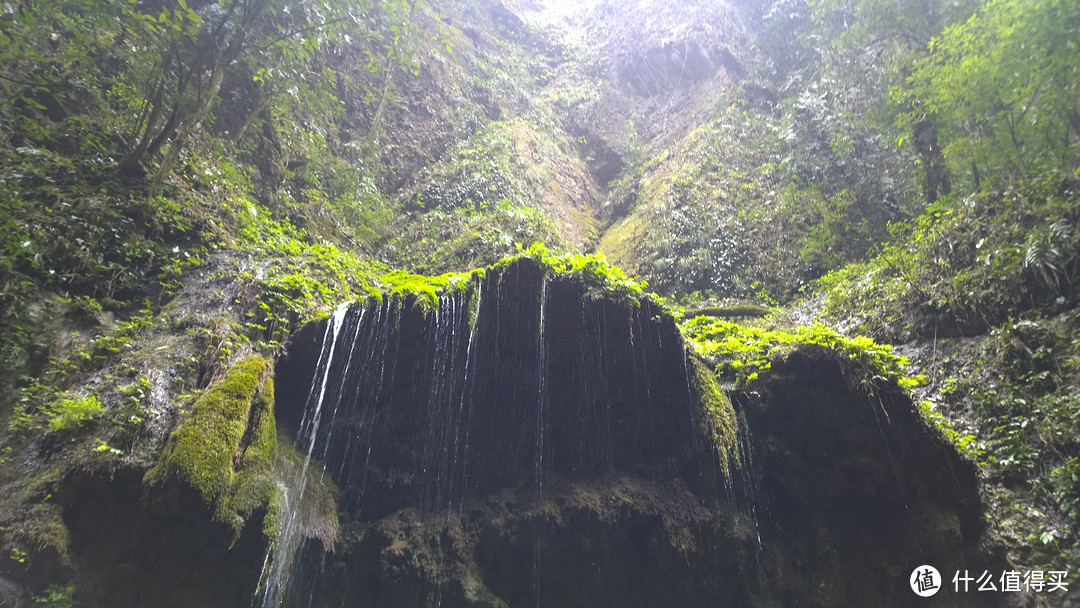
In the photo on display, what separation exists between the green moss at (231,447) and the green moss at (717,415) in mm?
5487

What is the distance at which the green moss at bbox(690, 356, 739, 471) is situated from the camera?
21.1 ft

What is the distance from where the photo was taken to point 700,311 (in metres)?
11.0

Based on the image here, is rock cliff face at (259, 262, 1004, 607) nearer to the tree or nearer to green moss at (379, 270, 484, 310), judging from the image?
green moss at (379, 270, 484, 310)

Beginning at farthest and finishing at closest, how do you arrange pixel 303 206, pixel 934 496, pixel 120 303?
pixel 303 206, pixel 120 303, pixel 934 496

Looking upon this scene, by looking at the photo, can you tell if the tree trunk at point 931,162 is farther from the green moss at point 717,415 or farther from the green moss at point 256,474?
the green moss at point 256,474

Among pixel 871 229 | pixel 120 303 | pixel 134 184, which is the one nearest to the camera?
pixel 120 303

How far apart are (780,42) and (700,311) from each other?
38.7 feet

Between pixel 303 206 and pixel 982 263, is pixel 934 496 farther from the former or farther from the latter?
pixel 303 206

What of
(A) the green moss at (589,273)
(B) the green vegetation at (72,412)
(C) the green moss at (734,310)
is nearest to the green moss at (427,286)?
(A) the green moss at (589,273)

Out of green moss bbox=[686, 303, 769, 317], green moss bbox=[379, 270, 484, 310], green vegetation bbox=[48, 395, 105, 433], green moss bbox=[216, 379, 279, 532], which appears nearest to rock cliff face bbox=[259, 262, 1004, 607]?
green moss bbox=[379, 270, 484, 310]

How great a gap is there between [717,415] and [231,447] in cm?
591

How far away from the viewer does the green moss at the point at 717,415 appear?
6.43 metres

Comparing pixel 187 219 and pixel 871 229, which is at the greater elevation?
pixel 871 229

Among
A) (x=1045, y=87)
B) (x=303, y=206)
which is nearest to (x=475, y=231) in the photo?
(x=303, y=206)
